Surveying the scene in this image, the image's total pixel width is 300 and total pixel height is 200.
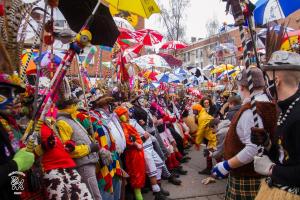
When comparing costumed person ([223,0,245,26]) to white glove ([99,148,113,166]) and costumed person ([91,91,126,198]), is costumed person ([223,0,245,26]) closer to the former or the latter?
white glove ([99,148,113,166])

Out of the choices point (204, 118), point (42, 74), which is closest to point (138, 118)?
point (204, 118)

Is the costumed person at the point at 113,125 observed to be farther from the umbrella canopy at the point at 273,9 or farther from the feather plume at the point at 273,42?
the umbrella canopy at the point at 273,9

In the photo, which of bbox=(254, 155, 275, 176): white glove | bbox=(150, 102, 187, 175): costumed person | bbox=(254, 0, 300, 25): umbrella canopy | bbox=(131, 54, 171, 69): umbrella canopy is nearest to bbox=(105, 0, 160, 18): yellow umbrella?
bbox=(254, 155, 275, 176): white glove

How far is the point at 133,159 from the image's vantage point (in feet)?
17.9

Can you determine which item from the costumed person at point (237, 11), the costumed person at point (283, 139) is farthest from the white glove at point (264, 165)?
the costumed person at point (237, 11)

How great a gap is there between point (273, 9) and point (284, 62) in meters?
3.02

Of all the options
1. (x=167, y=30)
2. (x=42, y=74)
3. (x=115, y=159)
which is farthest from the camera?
(x=167, y=30)

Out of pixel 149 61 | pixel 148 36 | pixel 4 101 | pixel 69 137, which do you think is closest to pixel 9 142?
pixel 4 101

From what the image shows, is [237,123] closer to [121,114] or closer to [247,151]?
[247,151]

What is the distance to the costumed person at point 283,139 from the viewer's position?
214 centimetres

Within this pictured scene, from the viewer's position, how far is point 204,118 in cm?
795

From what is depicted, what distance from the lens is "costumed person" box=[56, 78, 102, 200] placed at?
11.2 ft

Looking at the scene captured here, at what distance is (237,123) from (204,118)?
16.2 ft

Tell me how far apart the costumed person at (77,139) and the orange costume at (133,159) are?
1.76 m
